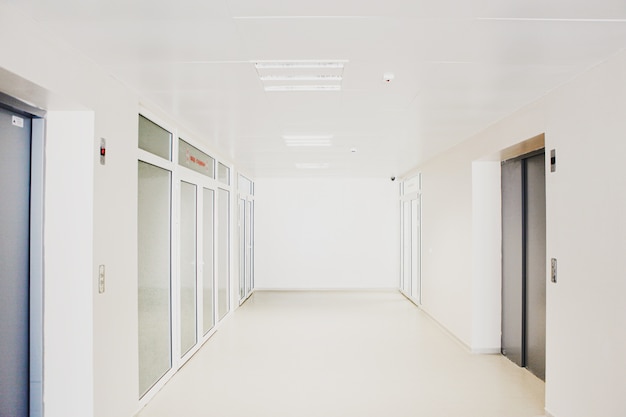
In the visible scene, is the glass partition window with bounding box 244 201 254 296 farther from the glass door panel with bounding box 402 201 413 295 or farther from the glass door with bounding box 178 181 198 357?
the glass door with bounding box 178 181 198 357

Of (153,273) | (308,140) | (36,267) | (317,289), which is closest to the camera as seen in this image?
(36,267)

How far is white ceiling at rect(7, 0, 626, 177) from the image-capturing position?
2252mm

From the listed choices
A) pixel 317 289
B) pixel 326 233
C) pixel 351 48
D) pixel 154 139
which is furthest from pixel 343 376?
pixel 326 233

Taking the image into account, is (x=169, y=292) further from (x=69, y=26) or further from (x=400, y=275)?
(x=400, y=275)

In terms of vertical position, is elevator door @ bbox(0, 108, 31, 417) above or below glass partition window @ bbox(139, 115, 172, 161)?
below

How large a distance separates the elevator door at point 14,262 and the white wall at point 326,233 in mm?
8616

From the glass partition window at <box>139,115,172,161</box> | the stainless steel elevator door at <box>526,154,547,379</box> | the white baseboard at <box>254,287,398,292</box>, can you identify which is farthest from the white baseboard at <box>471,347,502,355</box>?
the white baseboard at <box>254,287,398,292</box>

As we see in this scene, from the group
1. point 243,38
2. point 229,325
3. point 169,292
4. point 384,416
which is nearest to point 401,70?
point 243,38

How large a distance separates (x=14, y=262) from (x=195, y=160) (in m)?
3.34

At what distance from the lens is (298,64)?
3.15 metres

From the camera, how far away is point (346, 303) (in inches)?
374

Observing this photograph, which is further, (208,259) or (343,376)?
(208,259)

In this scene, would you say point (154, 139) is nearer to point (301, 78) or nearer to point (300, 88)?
point (300, 88)

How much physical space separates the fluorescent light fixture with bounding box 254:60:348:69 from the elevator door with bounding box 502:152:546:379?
3.01 meters
